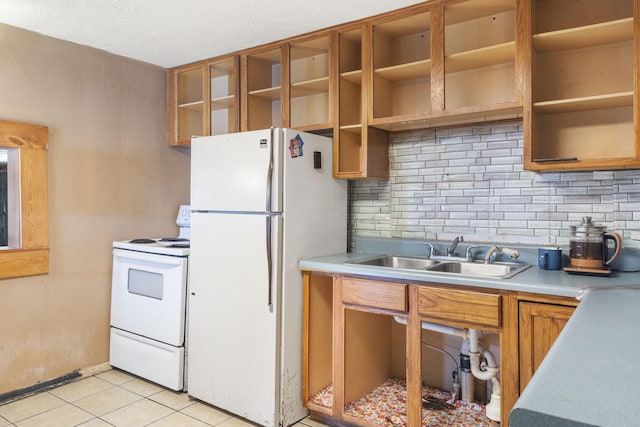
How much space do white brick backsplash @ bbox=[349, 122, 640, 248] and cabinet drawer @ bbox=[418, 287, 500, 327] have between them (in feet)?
2.27

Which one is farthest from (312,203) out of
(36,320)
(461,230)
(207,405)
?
(36,320)

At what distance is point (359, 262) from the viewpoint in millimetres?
2531

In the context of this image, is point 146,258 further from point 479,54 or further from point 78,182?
point 479,54

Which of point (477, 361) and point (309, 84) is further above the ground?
point (309, 84)

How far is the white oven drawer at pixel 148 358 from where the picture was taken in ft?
9.39

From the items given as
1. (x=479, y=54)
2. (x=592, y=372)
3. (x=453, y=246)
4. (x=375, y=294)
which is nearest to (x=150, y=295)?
(x=375, y=294)

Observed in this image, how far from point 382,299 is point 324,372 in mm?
764

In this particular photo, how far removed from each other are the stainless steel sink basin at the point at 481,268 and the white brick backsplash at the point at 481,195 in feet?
0.63

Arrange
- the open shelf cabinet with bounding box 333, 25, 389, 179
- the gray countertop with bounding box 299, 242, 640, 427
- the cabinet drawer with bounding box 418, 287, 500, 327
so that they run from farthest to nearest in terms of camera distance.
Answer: the open shelf cabinet with bounding box 333, 25, 389, 179 → the cabinet drawer with bounding box 418, 287, 500, 327 → the gray countertop with bounding box 299, 242, 640, 427

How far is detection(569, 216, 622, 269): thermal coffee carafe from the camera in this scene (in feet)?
6.60

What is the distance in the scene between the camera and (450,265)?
254cm

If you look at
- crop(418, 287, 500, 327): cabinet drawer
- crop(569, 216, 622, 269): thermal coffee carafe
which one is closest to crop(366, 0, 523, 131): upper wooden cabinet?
crop(569, 216, 622, 269): thermal coffee carafe

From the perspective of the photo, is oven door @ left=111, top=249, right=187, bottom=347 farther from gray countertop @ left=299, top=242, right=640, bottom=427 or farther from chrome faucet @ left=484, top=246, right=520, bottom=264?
gray countertop @ left=299, top=242, right=640, bottom=427

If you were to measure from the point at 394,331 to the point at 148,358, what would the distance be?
1.69 meters
